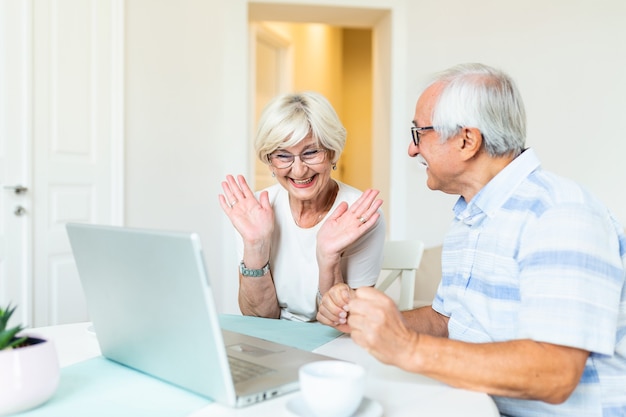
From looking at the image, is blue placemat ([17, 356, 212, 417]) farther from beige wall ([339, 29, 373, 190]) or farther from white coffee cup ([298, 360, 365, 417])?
beige wall ([339, 29, 373, 190])

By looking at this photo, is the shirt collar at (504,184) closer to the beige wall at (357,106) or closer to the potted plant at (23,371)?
the potted plant at (23,371)

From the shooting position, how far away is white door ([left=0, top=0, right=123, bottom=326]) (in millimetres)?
2461

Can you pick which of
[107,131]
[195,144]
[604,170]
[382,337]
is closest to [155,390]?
[382,337]

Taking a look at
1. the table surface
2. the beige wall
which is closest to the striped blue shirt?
the table surface

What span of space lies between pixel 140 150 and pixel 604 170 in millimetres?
2918

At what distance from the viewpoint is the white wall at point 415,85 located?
3.49 metres

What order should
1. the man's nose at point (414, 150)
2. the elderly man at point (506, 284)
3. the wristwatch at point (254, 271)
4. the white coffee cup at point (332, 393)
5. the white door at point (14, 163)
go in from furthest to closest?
1. the white door at point (14, 163)
2. the wristwatch at point (254, 271)
3. the man's nose at point (414, 150)
4. the elderly man at point (506, 284)
5. the white coffee cup at point (332, 393)

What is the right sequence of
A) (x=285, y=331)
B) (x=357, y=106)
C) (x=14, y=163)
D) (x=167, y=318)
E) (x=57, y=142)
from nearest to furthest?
1. (x=167, y=318)
2. (x=285, y=331)
3. (x=14, y=163)
4. (x=57, y=142)
5. (x=357, y=106)

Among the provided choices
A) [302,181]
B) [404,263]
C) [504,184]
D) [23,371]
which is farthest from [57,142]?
[504,184]

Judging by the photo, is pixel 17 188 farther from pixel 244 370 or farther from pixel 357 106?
pixel 357 106

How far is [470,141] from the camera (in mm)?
1133

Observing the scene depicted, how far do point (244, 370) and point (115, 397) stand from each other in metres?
0.20

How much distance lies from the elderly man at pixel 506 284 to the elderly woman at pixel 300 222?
1.19 ft

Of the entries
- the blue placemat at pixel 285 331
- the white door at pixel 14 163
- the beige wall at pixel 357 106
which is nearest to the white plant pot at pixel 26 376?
the blue placemat at pixel 285 331
